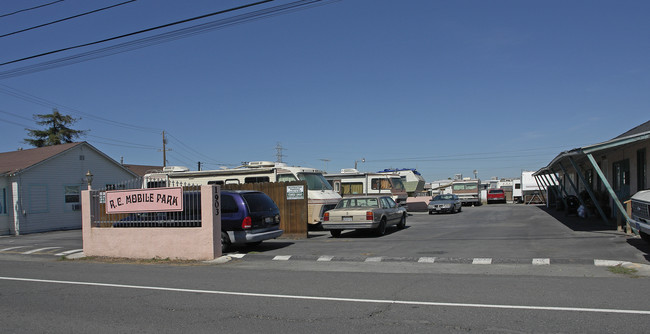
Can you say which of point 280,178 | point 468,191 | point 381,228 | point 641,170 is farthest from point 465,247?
point 468,191

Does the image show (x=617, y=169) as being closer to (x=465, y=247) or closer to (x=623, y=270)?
(x=465, y=247)

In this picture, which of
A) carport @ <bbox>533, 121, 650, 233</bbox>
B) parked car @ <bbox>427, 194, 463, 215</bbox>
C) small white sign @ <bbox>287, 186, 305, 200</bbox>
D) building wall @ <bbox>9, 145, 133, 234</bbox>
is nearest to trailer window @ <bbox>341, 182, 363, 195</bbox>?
parked car @ <bbox>427, 194, 463, 215</bbox>

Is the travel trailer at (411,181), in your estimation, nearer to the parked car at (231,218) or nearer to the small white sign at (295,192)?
the small white sign at (295,192)

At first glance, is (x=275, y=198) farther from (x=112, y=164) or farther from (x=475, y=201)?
(x=475, y=201)

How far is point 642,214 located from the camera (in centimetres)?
1069

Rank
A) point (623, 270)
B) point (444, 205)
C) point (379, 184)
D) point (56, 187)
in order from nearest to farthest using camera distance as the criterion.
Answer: point (623, 270) → point (56, 187) → point (379, 184) → point (444, 205)

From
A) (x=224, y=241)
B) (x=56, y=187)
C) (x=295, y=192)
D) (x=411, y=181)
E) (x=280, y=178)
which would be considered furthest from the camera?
(x=411, y=181)

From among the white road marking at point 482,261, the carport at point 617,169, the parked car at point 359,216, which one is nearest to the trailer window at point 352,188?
the parked car at point 359,216

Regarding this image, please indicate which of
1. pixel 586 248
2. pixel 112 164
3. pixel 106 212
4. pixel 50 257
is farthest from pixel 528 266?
pixel 112 164

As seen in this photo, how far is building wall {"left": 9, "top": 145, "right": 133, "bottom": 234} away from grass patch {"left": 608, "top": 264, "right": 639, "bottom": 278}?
2559 centimetres

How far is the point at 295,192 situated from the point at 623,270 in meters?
10.3

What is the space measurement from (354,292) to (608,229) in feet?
37.9

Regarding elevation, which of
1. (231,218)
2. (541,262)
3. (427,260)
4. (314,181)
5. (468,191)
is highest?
(314,181)

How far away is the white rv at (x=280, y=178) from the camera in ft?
61.8
